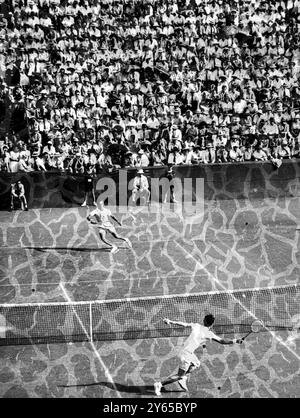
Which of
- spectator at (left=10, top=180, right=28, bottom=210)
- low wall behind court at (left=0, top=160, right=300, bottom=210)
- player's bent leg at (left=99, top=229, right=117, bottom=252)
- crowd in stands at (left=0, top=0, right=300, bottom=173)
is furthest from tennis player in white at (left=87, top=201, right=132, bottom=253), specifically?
crowd in stands at (left=0, top=0, right=300, bottom=173)

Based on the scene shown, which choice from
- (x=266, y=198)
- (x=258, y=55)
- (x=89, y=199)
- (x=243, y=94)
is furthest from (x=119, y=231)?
(x=258, y=55)

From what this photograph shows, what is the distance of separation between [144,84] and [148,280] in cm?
1297

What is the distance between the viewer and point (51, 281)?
20750 mm

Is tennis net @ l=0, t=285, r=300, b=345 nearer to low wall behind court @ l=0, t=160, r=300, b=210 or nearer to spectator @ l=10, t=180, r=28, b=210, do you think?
spectator @ l=10, t=180, r=28, b=210

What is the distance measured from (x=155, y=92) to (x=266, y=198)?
648cm

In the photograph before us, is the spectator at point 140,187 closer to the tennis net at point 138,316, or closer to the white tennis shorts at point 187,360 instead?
the tennis net at point 138,316

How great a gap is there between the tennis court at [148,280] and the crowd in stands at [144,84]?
260 centimetres

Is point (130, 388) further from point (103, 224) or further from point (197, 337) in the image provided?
point (103, 224)

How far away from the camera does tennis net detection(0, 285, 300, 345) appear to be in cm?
1641

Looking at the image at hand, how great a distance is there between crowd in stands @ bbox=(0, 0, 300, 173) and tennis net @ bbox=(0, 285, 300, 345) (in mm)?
11578

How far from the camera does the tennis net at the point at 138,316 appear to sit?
53.8ft

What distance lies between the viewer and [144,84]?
31.5 meters

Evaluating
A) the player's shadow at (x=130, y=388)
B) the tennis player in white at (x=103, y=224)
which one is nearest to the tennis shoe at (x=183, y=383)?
the player's shadow at (x=130, y=388)

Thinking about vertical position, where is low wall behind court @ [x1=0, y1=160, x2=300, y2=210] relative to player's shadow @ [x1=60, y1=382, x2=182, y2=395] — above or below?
above
